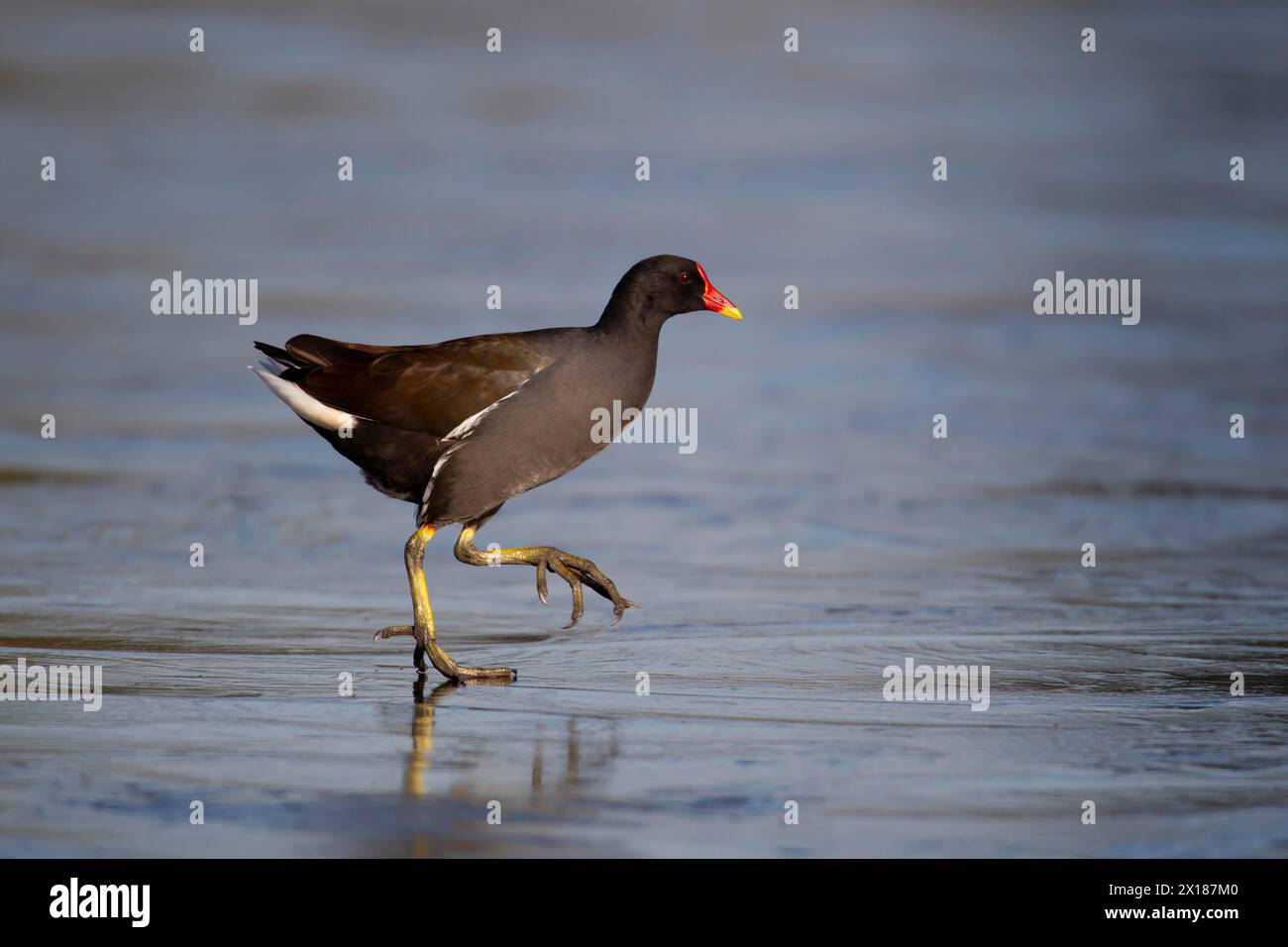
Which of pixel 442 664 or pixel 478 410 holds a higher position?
pixel 478 410

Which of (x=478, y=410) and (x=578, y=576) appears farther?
(x=578, y=576)

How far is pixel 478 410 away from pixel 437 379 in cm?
24

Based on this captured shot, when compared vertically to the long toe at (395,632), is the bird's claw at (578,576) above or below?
above

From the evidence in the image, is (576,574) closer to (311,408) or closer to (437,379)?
Result: (437,379)

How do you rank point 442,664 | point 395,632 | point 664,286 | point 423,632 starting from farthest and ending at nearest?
point 664,286
point 395,632
point 423,632
point 442,664

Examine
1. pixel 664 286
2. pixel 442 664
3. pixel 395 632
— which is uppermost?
pixel 664 286

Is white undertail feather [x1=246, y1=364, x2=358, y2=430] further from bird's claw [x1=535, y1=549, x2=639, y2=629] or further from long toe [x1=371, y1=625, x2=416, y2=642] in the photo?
bird's claw [x1=535, y1=549, x2=639, y2=629]

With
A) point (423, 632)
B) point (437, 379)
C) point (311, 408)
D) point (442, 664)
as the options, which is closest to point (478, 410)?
point (437, 379)

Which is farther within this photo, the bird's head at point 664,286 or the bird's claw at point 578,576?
the bird's head at point 664,286

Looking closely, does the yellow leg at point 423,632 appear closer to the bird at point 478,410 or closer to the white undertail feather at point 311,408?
the bird at point 478,410

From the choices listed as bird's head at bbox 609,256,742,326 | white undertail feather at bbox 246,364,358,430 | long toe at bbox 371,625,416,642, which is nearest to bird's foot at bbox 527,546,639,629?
long toe at bbox 371,625,416,642

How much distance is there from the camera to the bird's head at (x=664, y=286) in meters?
8.25

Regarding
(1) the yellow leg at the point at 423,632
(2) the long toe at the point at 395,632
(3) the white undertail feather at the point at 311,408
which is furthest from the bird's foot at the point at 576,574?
(3) the white undertail feather at the point at 311,408

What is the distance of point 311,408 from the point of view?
26.8ft
